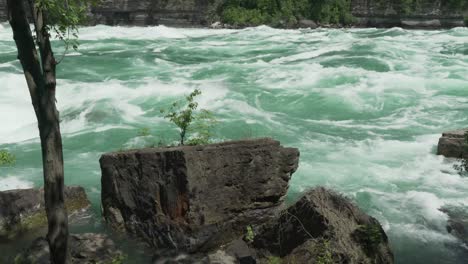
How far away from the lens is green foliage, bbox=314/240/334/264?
5.21 m

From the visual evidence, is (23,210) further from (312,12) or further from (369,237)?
(312,12)

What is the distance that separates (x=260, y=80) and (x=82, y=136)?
26.6 ft

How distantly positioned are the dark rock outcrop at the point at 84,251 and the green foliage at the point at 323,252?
6.62 ft

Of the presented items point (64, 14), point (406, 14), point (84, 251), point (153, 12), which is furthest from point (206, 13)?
point (64, 14)

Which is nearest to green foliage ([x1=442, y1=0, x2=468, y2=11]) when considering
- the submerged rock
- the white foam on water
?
the white foam on water

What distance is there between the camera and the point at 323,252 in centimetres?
533

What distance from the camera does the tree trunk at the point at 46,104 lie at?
4.08m

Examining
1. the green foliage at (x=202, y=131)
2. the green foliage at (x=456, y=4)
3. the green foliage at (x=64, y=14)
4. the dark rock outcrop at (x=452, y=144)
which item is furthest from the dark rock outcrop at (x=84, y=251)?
the green foliage at (x=456, y=4)

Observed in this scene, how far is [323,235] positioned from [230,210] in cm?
136

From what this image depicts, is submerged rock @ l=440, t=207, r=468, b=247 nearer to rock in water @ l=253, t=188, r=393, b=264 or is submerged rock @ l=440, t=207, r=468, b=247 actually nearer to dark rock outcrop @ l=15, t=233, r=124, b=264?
rock in water @ l=253, t=188, r=393, b=264

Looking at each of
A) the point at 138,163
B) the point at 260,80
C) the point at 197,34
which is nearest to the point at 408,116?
the point at 260,80

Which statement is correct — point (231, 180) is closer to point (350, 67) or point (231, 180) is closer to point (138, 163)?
point (138, 163)

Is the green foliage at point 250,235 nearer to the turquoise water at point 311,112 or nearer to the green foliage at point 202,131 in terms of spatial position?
the green foliage at point 202,131

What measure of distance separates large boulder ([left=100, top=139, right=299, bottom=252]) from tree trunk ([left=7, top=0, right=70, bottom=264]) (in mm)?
1866
